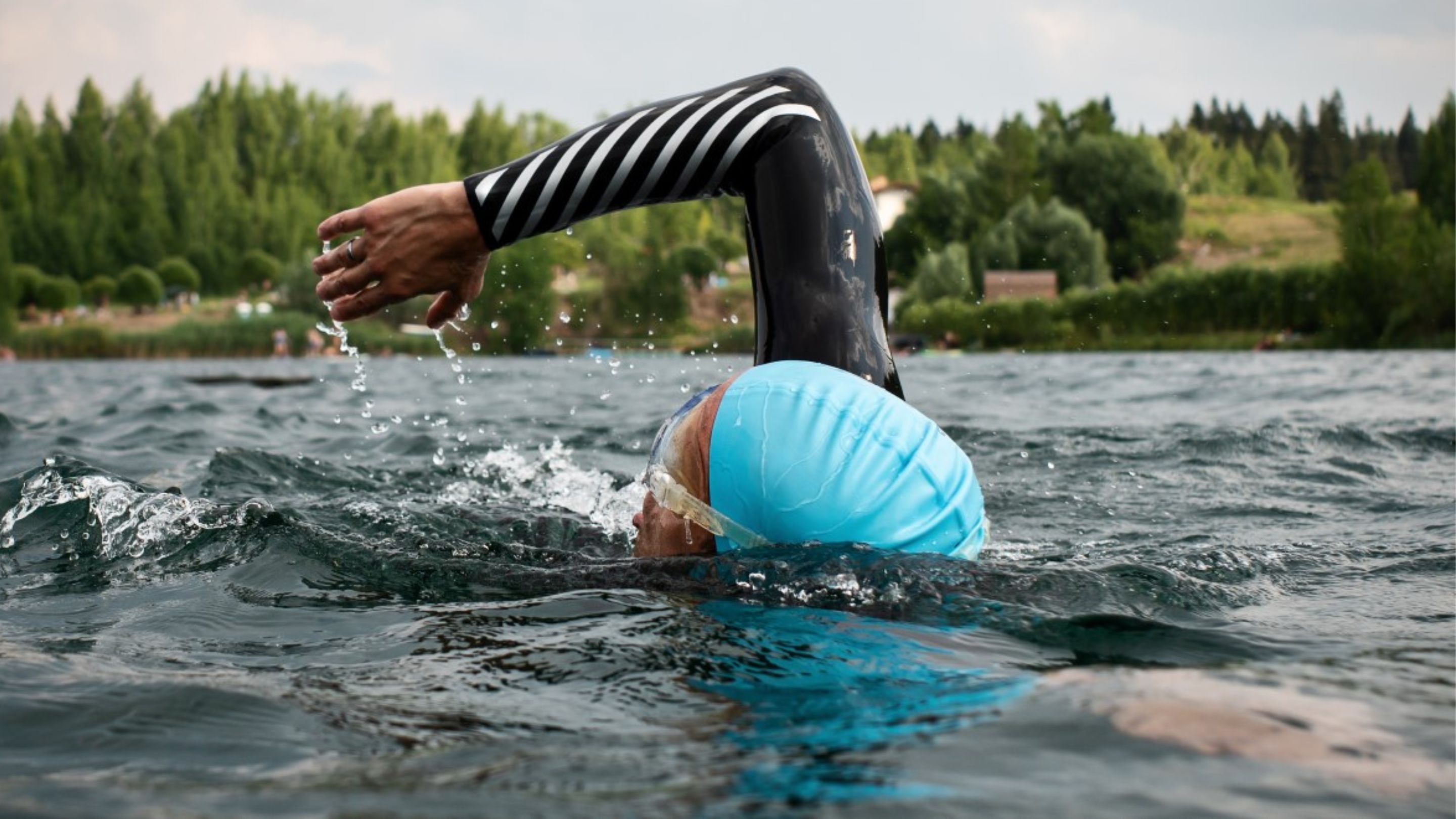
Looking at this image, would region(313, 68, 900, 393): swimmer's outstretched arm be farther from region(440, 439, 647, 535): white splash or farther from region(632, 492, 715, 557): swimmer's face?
region(440, 439, 647, 535): white splash

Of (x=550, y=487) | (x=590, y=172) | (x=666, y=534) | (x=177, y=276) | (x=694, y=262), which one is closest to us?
(x=590, y=172)

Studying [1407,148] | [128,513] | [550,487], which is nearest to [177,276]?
[550,487]

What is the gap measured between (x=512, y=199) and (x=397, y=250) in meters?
0.26

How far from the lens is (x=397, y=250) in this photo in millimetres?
2535

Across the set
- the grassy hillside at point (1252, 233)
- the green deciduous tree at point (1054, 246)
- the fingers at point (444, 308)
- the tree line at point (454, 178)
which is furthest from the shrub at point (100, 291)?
the fingers at point (444, 308)

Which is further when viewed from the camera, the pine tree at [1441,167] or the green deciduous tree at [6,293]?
the pine tree at [1441,167]

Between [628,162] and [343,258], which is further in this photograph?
[628,162]

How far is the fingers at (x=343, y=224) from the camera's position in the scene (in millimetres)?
2422

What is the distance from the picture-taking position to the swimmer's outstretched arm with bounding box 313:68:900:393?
2605 mm

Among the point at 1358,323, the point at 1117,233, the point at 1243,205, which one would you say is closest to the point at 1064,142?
the point at 1117,233

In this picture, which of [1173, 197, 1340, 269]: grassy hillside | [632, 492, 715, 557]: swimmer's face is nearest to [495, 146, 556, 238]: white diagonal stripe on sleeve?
[632, 492, 715, 557]: swimmer's face

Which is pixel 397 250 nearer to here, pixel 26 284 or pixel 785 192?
pixel 785 192

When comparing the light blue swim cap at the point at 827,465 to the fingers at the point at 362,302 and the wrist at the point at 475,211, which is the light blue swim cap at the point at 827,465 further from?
the fingers at the point at 362,302

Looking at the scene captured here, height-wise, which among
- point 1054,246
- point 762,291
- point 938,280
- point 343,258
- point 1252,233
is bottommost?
point 762,291
